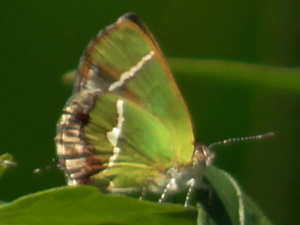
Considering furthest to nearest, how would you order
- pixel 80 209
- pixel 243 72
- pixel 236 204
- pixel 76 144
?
pixel 76 144 < pixel 243 72 < pixel 236 204 < pixel 80 209

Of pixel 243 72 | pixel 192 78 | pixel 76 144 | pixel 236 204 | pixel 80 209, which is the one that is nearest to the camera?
pixel 80 209

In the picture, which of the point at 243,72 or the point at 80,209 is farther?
Result: the point at 243,72

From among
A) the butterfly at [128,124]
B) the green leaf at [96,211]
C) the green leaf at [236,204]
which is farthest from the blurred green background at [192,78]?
the green leaf at [96,211]

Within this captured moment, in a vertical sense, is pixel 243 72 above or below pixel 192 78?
above

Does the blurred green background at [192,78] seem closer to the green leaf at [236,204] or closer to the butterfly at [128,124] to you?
the butterfly at [128,124]

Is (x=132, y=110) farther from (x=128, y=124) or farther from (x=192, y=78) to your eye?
(x=192, y=78)

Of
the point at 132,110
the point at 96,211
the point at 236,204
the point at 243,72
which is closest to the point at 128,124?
the point at 132,110

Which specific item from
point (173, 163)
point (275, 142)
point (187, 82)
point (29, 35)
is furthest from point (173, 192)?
point (29, 35)
